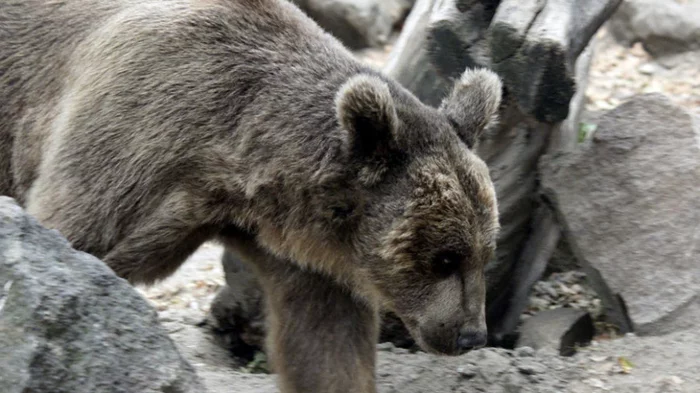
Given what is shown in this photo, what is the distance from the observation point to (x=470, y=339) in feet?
15.2

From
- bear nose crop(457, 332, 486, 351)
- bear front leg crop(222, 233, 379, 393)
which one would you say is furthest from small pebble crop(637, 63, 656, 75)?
bear nose crop(457, 332, 486, 351)

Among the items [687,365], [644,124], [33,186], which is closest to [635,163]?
[644,124]

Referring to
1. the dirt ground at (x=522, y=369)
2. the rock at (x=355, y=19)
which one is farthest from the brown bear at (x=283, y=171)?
the rock at (x=355, y=19)

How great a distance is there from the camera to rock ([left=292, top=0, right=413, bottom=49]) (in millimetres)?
11414

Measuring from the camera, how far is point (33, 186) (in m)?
5.14

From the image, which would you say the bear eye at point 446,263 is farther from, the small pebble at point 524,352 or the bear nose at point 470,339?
the small pebble at point 524,352

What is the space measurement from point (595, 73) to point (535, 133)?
4.49 meters

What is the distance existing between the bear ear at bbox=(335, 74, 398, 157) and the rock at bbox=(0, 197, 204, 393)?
1333mm

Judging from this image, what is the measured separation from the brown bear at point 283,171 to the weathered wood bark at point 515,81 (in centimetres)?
33

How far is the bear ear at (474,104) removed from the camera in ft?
16.2

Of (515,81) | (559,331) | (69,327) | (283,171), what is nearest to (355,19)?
(559,331)

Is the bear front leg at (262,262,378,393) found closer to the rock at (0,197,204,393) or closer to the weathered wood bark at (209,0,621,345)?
the weathered wood bark at (209,0,621,345)

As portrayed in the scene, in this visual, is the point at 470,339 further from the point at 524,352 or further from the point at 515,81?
the point at 515,81

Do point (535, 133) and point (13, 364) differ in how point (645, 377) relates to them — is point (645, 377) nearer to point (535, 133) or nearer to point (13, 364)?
point (535, 133)
